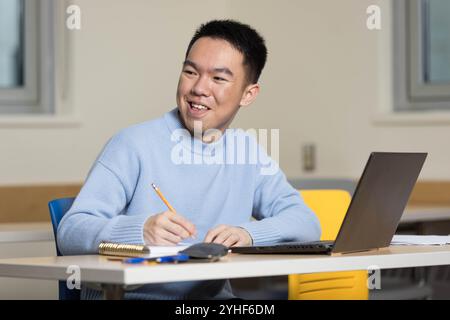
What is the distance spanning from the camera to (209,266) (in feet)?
5.12

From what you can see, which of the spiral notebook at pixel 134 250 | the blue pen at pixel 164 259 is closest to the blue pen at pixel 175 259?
the blue pen at pixel 164 259

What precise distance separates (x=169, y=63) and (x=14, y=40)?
27.1 inches

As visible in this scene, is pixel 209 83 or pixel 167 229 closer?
pixel 167 229

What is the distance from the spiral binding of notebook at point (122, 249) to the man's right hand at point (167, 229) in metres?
0.05

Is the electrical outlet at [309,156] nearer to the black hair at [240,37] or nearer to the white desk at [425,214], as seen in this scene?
the white desk at [425,214]

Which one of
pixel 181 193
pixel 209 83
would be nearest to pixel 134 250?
pixel 181 193

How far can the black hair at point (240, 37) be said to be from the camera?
221cm

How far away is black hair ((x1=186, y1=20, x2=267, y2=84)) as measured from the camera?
2.21 meters

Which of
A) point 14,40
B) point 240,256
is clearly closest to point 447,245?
point 240,256

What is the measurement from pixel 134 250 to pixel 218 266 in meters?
0.23

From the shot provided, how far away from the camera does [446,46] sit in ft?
14.1

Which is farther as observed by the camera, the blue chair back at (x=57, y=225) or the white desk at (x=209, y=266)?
the blue chair back at (x=57, y=225)

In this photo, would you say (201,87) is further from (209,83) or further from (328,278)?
(328,278)

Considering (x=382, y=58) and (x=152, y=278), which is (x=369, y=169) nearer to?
(x=152, y=278)
